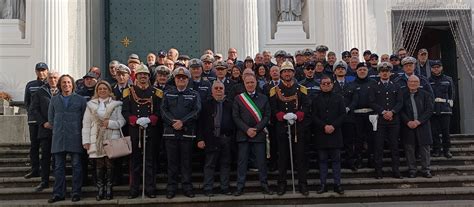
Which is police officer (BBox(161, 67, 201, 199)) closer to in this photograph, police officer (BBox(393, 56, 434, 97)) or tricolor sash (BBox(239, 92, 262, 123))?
tricolor sash (BBox(239, 92, 262, 123))

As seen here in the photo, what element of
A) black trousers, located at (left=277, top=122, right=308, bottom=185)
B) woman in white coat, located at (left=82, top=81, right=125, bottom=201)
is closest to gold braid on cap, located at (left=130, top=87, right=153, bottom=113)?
woman in white coat, located at (left=82, top=81, right=125, bottom=201)

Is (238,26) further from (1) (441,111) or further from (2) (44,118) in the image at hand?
(2) (44,118)

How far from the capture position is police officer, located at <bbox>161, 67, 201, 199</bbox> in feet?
29.0

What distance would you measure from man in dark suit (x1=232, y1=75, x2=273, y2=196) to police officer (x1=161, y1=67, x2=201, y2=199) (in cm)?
71

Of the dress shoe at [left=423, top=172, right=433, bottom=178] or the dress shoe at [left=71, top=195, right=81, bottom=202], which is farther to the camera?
the dress shoe at [left=423, top=172, right=433, bottom=178]

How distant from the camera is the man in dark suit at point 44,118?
9258mm

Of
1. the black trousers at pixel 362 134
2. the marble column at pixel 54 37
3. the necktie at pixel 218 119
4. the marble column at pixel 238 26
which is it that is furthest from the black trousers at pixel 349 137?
the marble column at pixel 54 37

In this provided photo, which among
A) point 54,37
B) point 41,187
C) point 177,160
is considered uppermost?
point 54,37

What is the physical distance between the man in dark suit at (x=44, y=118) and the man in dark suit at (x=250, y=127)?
312cm

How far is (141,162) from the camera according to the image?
8992mm

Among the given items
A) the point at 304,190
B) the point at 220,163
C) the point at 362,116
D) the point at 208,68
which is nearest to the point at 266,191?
the point at 304,190

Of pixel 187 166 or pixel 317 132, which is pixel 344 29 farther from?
pixel 187 166

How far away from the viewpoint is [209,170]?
9039mm

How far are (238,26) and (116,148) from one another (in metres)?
6.66
